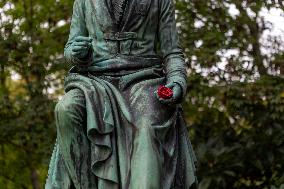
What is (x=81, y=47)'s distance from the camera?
6109 millimetres

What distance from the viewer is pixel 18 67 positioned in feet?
44.9

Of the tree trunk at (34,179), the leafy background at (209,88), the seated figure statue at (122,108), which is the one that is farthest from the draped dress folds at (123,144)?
the tree trunk at (34,179)

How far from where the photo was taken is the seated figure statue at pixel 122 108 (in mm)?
5910

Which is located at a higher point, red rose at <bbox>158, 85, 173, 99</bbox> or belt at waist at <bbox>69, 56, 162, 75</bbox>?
belt at waist at <bbox>69, 56, 162, 75</bbox>

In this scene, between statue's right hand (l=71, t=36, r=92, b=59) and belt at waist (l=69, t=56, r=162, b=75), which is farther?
belt at waist (l=69, t=56, r=162, b=75)

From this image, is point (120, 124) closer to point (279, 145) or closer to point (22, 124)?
point (279, 145)

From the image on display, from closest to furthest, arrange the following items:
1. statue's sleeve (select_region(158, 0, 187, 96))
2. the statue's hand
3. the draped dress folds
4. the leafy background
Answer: the draped dress folds, the statue's hand, statue's sleeve (select_region(158, 0, 187, 96)), the leafy background

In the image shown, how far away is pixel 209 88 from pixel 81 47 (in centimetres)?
→ 649

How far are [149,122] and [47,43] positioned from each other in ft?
26.2

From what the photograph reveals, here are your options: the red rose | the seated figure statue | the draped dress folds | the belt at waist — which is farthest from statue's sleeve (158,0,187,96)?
the red rose

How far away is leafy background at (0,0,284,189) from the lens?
11.7 meters

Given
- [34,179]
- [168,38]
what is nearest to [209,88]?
[34,179]

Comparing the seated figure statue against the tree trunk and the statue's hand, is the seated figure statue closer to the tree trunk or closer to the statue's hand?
the statue's hand

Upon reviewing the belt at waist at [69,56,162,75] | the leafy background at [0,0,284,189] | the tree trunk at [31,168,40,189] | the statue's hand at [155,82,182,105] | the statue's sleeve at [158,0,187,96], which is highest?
the statue's sleeve at [158,0,187,96]
